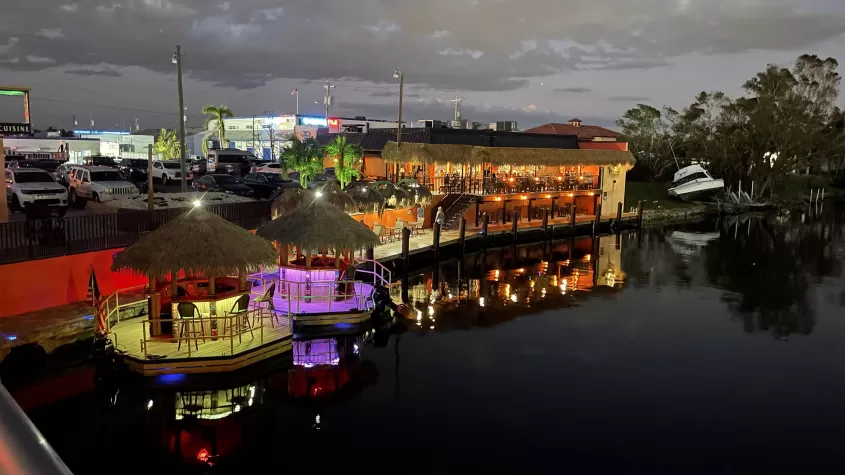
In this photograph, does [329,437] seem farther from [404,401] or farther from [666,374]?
[666,374]

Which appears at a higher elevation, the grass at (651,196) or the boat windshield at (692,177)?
the boat windshield at (692,177)

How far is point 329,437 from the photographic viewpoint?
14.7 metres

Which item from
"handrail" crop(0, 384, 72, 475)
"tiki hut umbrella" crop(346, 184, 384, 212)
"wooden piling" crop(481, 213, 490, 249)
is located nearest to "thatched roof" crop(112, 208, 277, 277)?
"tiki hut umbrella" crop(346, 184, 384, 212)

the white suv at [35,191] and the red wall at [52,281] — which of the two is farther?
the white suv at [35,191]

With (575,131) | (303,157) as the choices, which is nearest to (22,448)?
(303,157)

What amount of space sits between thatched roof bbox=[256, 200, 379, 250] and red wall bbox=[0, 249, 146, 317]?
17.6 feet

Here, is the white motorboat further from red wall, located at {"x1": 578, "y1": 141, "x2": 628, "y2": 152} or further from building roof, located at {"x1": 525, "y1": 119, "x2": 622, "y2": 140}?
red wall, located at {"x1": 578, "y1": 141, "x2": 628, "y2": 152}

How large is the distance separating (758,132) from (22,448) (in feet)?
277

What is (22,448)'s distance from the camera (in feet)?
4.91

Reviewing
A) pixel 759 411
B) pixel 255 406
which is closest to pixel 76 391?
pixel 255 406

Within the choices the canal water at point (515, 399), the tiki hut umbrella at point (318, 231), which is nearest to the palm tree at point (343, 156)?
the canal water at point (515, 399)

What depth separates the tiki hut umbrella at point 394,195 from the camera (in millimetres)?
34781

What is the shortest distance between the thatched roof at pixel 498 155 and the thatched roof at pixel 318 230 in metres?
19.5

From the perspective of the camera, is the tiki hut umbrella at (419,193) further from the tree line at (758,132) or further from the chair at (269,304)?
the tree line at (758,132)
